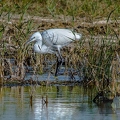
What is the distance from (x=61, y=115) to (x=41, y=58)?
3906 millimetres

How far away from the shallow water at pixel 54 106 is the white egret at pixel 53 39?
3007mm

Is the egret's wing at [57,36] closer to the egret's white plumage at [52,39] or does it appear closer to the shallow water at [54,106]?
the egret's white plumage at [52,39]

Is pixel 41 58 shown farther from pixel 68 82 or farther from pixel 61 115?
pixel 61 115

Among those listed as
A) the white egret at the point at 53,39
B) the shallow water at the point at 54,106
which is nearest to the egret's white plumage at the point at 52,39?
the white egret at the point at 53,39

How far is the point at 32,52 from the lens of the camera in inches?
483

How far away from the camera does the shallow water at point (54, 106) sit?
7.47 m

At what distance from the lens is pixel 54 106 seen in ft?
26.5

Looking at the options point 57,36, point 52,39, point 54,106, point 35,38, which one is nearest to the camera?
point 54,106

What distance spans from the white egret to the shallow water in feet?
9.86

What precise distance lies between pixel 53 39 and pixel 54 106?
4.94 m

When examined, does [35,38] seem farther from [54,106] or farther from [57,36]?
[54,106]

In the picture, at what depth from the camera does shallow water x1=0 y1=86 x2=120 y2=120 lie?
7.47m

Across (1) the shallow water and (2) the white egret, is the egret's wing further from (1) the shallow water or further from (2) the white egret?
(1) the shallow water

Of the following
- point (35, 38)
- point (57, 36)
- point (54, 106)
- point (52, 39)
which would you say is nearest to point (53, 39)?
point (52, 39)
